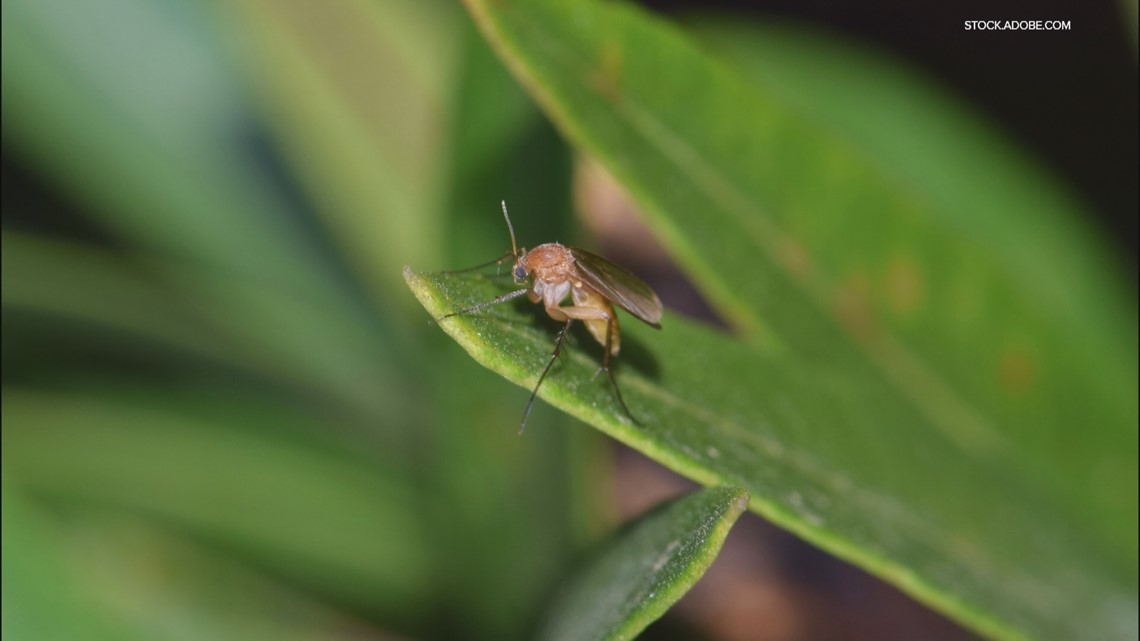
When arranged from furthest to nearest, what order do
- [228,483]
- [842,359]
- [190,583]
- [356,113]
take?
1. [356,113]
2. [228,483]
3. [190,583]
4. [842,359]

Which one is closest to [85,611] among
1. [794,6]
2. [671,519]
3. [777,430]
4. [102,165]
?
[671,519]

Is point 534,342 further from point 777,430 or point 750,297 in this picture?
point 750,297

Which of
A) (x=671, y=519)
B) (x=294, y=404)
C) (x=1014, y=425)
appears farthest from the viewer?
(x=294, y=404)

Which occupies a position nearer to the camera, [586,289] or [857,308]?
[586,289]

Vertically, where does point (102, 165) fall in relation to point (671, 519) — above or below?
above

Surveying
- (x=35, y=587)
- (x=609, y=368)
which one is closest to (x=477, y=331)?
(x=609, y=368)

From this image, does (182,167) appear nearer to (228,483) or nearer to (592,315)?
(228,483)

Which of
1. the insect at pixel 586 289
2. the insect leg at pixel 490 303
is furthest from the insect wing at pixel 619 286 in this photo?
the insect leg at pixel 490 303
